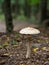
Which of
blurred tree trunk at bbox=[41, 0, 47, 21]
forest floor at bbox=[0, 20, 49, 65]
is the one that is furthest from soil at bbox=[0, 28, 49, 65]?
blurred tree trunk at bbox=[41, 0, 47, 21]

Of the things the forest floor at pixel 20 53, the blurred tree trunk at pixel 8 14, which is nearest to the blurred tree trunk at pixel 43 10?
the blurred tree trunk at pixel 8 14

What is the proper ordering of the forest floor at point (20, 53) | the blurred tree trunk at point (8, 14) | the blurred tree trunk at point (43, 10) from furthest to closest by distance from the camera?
the blurred tree trunk at point (43, 10)
the blurred tree trunk at point (8, 14)
the forest floor at point (20, 53)

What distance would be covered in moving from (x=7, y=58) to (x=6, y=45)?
1366 millimetres

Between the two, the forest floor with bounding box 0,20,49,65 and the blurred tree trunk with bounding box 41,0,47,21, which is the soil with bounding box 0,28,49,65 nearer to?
the forest floor with bounding box 0,20,49,65

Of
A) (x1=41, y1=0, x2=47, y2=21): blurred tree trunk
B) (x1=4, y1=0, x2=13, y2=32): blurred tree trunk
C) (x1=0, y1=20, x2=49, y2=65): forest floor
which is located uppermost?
(x1=4, y1=0, x2=13, y2=32): blurred tree trunk

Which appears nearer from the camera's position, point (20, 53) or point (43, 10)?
point (20, 53)

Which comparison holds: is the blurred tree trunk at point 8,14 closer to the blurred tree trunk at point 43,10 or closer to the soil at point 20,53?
the soil at point 20,53

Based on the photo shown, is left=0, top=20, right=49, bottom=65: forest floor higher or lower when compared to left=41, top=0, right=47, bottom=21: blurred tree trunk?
higher

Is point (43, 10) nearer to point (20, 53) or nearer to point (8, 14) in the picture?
point (8, 14)

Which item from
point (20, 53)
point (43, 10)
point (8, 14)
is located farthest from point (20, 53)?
point (43, 10)

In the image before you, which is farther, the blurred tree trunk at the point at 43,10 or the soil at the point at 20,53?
the blurred tree trunk at the point at 43,10

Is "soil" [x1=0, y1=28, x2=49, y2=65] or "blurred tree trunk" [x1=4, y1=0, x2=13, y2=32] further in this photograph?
"blurred tree trunk" [x1=4, y1=0, x2=13, y2=32]

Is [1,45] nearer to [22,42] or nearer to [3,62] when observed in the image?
[22,42]

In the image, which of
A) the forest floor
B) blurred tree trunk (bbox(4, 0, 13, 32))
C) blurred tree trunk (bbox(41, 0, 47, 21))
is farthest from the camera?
blurred tree trunk (bbox(41, 0, 47, 21))
